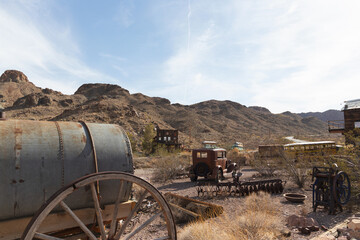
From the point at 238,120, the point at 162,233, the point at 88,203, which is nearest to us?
the point at 88,203

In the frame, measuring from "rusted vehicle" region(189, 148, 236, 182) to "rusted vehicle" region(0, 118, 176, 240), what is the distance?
10.5m

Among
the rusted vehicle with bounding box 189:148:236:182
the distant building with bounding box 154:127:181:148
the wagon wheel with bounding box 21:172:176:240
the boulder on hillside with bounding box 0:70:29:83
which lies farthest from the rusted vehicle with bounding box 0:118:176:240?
the boulder on hillside with bounding box 0:70:29:83

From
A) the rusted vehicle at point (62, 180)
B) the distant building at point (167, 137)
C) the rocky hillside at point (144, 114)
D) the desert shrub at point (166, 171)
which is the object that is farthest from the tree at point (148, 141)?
the rusted vehicle at point (62, 180)

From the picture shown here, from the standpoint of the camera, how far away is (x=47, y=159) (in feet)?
9.85

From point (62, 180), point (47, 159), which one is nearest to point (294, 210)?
point (62, 180)

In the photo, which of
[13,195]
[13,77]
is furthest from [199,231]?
[13,77]

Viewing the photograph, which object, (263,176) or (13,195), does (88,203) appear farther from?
(263,176)

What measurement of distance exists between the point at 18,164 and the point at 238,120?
9120 centimetres

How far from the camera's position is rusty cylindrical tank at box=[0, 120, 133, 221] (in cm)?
275

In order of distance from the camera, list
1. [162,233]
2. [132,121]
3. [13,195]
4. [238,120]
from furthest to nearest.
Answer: [238,120]
[132,121]
[162,233]
[13,195]

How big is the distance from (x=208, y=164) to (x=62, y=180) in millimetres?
11441

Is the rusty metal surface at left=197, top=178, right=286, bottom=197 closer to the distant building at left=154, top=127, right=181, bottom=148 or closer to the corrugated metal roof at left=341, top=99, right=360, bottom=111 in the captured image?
the corrugated metal roof at left=341, top=99, right=360, bottom=111

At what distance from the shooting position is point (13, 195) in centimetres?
273

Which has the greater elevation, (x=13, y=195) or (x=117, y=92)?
(x=117, y=92)
